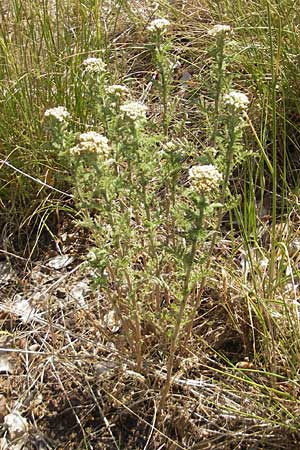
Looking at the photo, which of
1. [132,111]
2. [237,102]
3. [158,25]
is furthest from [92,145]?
[158,25]

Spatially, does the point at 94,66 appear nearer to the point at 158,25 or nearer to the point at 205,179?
the point at 158,25

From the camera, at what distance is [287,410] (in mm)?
1425

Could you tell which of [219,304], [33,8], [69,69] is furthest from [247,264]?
[33,8]

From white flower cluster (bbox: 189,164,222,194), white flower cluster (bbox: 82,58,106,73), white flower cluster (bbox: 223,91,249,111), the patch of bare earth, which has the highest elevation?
white flower cluster (bbox: 82,58,106,73)

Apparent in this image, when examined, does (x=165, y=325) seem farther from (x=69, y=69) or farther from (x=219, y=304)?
(x=69, y=69)

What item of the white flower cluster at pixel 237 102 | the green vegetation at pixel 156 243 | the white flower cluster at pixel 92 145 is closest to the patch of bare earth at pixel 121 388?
the green vegetation at pixel 156 243

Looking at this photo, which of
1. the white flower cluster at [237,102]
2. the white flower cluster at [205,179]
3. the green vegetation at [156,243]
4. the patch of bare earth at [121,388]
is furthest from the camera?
the patch of bare earth at [121,388]

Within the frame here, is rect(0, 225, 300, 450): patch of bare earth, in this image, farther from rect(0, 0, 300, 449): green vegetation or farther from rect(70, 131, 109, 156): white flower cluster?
rect(70, 131, 109, 156): white flower cluster

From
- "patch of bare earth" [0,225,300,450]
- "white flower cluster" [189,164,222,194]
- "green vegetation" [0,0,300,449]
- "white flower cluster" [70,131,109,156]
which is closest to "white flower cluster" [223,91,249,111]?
"green vegetation" [0,0,300,449]

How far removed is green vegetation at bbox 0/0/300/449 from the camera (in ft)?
4.39

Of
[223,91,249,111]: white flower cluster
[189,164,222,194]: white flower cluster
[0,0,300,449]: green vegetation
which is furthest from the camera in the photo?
[0,0,300,449]: green vegetation

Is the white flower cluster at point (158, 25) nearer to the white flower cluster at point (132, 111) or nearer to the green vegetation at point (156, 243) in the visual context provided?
the green vegetation at point (156, 243)

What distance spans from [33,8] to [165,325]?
131 cm

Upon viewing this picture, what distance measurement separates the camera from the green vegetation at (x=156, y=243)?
1.34 metres
